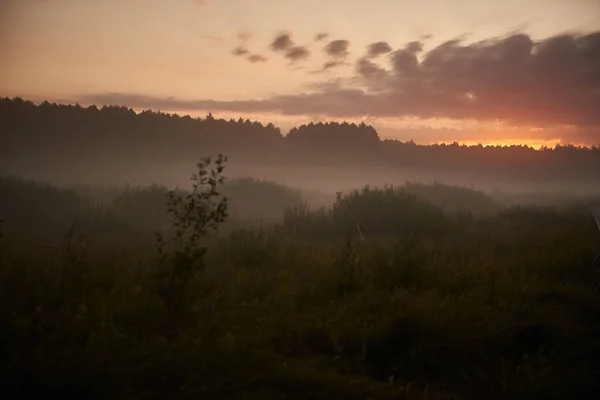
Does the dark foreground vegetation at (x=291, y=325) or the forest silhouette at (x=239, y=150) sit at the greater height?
the forest silhouette at (x=239, y=150)

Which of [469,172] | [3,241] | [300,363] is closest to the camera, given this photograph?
[300,363]

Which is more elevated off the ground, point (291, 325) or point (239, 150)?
point (239, 150)

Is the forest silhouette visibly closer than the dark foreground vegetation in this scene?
No

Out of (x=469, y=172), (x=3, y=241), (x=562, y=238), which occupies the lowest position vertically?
(x=3, y=241)

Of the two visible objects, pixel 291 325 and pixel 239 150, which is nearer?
pixel 291 325

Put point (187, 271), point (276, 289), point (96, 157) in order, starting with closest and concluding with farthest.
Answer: point (187, 271), point (276, 289), point (96, 157)

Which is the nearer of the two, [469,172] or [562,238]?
[562,238]

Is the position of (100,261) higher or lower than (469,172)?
lower

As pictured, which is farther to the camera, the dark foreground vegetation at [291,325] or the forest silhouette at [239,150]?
→ the forest silhouette at [239,150]

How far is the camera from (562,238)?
11.6m

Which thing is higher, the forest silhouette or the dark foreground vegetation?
the forest silhouette

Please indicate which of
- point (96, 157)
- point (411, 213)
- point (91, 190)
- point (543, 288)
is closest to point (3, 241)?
point (543, 288)

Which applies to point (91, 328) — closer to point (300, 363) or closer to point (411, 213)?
point (300, 363)

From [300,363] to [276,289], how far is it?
2.15 m
